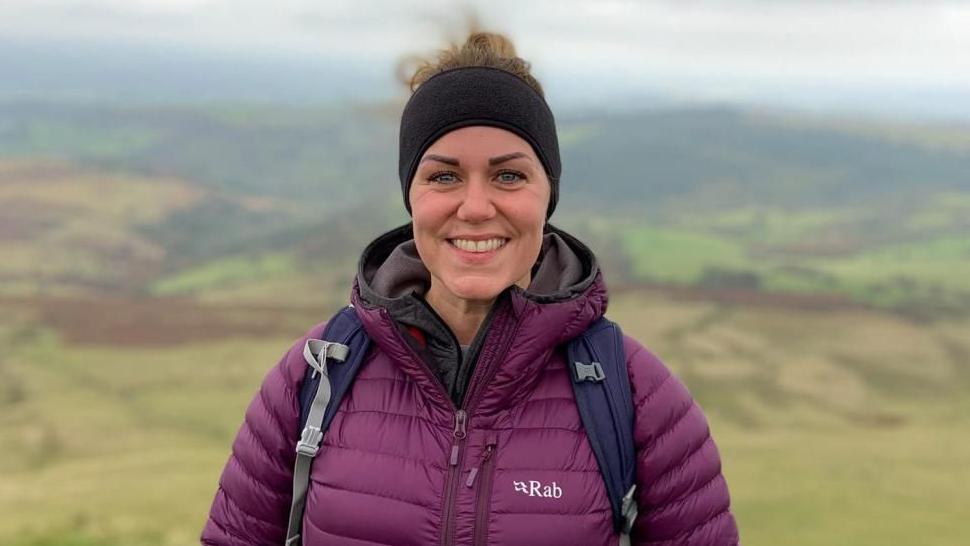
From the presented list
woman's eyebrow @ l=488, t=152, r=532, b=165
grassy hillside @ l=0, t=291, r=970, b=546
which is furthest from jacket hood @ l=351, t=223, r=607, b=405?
grassy hillside @ l=0, t=291, r=970, b=546

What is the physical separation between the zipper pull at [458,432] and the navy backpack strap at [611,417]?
18.9 inches

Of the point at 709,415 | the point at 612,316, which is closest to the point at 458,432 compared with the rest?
the point at 709,415

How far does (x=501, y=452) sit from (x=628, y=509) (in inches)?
22.3

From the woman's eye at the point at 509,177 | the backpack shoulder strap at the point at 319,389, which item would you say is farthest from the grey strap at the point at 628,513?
the woman's eye at the point at 509,177

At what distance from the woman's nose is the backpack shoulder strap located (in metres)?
0.74

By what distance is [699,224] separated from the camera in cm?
14325

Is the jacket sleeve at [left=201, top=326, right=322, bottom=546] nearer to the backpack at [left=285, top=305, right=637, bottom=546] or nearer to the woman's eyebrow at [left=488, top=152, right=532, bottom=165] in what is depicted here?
the backpack at [left=285, top=305, right=637, bottom=546]

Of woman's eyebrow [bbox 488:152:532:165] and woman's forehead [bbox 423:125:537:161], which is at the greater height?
woman's forehead [bbox 423:125:537:161]

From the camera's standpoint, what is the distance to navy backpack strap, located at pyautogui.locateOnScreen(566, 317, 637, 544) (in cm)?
314

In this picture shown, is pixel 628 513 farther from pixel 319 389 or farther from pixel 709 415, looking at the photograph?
pixel 709 415

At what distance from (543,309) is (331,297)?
7559cm

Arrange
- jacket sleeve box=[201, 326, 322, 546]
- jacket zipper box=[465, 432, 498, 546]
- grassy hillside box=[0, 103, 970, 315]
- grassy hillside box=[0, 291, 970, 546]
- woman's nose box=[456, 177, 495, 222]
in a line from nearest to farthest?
jacket zipper box=[465, 432, 498, 546]
woman's nose box=[456, 177, 495, 222]
jacket sleeve box=[201, 326, 322, 546]
grassy hillside box=[0, 291, 970, 546]
grassy hillside box=[0, 103, 970, 315]

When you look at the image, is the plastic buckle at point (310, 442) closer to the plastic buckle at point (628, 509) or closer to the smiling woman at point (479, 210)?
the smiling woman at point (479, 210)

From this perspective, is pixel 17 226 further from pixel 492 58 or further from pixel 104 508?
pixel 492 58
